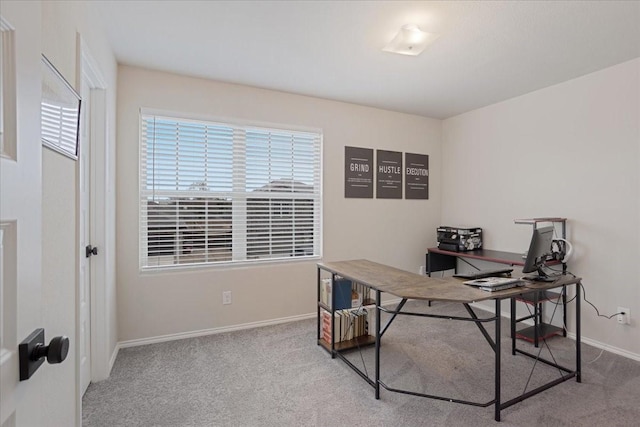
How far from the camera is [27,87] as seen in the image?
69 centimetres

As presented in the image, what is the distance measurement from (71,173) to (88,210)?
847 millimetres

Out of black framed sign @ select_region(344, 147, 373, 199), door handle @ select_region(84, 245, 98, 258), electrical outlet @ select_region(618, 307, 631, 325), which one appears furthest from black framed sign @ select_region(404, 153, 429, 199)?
door handle @ select_region(84, 245, 98, 258)

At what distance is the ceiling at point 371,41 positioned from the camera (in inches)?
81.2

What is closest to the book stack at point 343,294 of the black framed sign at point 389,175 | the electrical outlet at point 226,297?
the electrical outlet at point 226,297

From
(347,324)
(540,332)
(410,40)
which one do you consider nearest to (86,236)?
(347,324)

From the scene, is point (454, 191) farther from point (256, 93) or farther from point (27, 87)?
point (27, 87)

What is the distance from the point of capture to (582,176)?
3.05 metres

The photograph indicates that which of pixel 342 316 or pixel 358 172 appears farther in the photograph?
pixel 358 172

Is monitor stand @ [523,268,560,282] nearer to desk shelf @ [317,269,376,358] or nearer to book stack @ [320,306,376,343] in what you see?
desk shelf @ [317,269,376,358]

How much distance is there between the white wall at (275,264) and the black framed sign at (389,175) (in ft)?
0.32

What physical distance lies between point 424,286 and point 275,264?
182 centimetres

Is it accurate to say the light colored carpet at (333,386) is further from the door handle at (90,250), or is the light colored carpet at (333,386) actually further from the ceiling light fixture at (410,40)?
the ceiling light fixture at (410,40)

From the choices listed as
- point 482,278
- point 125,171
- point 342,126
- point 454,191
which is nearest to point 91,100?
point 125,171

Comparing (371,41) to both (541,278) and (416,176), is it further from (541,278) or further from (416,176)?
(416,176)
